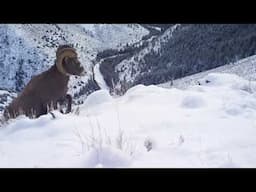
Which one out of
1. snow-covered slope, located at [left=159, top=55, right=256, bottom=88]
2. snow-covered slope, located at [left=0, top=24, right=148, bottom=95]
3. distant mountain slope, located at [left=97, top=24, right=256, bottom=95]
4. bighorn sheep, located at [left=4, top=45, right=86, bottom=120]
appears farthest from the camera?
snow-covered slope, located at [left=0, top=24, right=148, bottom=95]

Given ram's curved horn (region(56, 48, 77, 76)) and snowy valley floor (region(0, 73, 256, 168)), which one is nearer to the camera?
snowy valley floor (region(0, 73, 256, 168))

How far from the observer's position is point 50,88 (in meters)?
8.51

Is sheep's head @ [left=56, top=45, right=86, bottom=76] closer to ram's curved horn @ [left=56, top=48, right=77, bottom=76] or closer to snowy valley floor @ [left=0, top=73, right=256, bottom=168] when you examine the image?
ram's curved horn @ [left=56, top=48, right=77, bottom=76]

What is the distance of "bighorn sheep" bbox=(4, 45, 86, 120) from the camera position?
27.7 feet

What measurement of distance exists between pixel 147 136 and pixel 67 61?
4.46m

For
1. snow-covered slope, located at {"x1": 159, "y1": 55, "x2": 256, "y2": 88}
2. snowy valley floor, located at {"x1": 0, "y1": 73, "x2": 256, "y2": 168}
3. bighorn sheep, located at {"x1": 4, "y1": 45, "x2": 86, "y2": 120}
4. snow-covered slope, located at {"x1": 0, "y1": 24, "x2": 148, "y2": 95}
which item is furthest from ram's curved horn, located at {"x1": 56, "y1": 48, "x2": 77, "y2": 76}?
snow-covered slope, located at {"x1": 0, "y1": 24, "x2": 148, "y2": 95}

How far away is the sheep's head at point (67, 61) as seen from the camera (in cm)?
868

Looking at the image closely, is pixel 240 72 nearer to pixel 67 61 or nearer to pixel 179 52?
pixel 67 61

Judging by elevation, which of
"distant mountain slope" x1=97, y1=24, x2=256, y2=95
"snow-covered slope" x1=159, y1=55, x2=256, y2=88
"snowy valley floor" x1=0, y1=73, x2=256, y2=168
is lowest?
"snowy valley floor" x1=0, y1=73, x2=256, y2=168

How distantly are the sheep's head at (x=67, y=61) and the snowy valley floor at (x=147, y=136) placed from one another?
1696 mm

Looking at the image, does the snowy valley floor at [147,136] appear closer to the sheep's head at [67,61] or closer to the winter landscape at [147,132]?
the winter landscape at [147,132]
